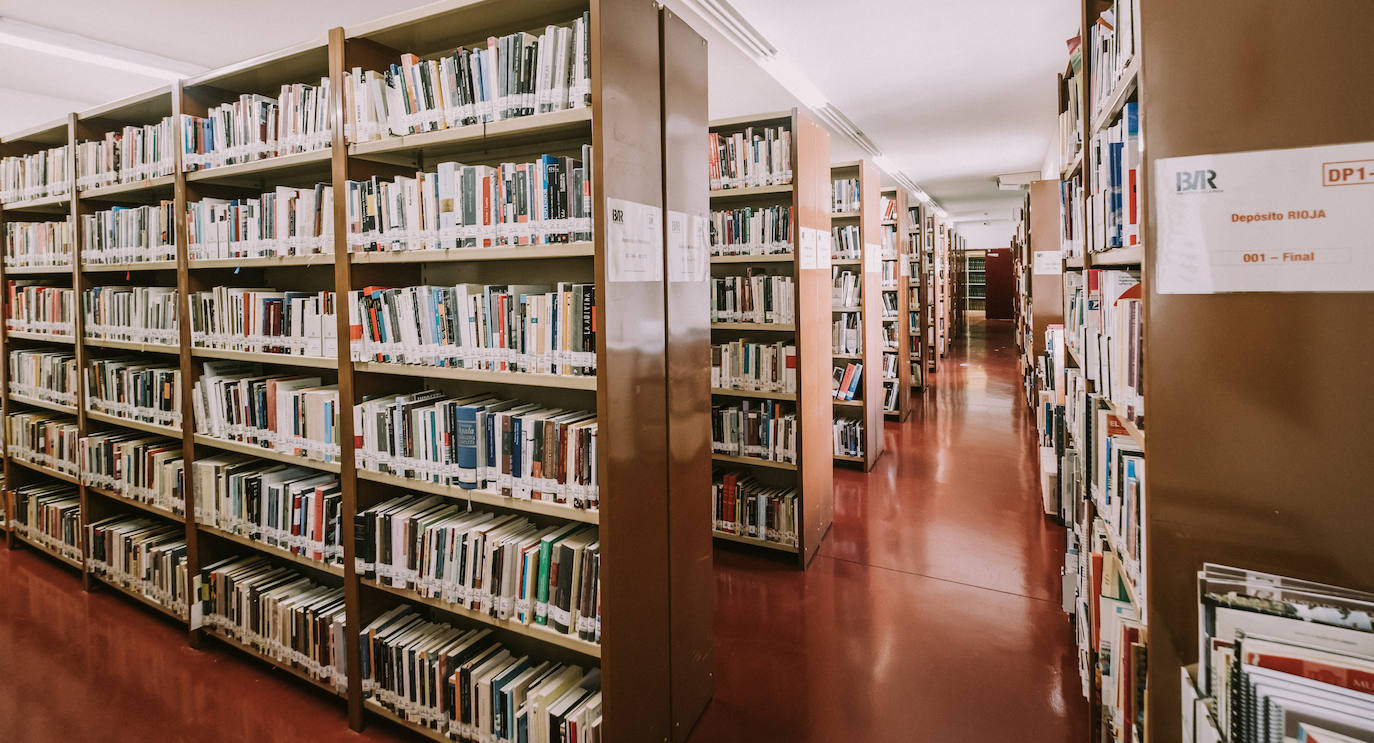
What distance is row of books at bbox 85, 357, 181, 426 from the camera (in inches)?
124

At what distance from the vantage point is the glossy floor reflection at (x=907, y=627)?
2412 millimetres

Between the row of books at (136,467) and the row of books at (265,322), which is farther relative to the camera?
the row of books at (136,467)

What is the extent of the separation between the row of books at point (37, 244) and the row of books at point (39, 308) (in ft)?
0.52

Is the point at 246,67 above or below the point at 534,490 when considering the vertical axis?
above

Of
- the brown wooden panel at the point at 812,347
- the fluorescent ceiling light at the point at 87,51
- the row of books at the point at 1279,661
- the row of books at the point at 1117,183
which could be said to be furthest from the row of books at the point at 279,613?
the fluorescent ceiling light at the point at 87,51

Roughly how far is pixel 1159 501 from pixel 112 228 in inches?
186

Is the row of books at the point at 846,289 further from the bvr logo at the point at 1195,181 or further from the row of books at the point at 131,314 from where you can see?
the row of books at the point at 131,314

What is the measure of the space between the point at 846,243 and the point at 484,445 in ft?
14.3

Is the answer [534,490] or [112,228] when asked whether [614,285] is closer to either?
[534,490]

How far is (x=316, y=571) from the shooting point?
3012 millimetres

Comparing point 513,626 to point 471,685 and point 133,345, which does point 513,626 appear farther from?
point 133,345

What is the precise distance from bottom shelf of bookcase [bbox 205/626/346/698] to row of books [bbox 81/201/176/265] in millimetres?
1827

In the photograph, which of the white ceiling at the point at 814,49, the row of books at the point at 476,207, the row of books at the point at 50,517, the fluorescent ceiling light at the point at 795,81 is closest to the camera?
the row of books at the point at 476,207

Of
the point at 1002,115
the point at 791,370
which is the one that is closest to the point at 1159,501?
the point at 791,370
